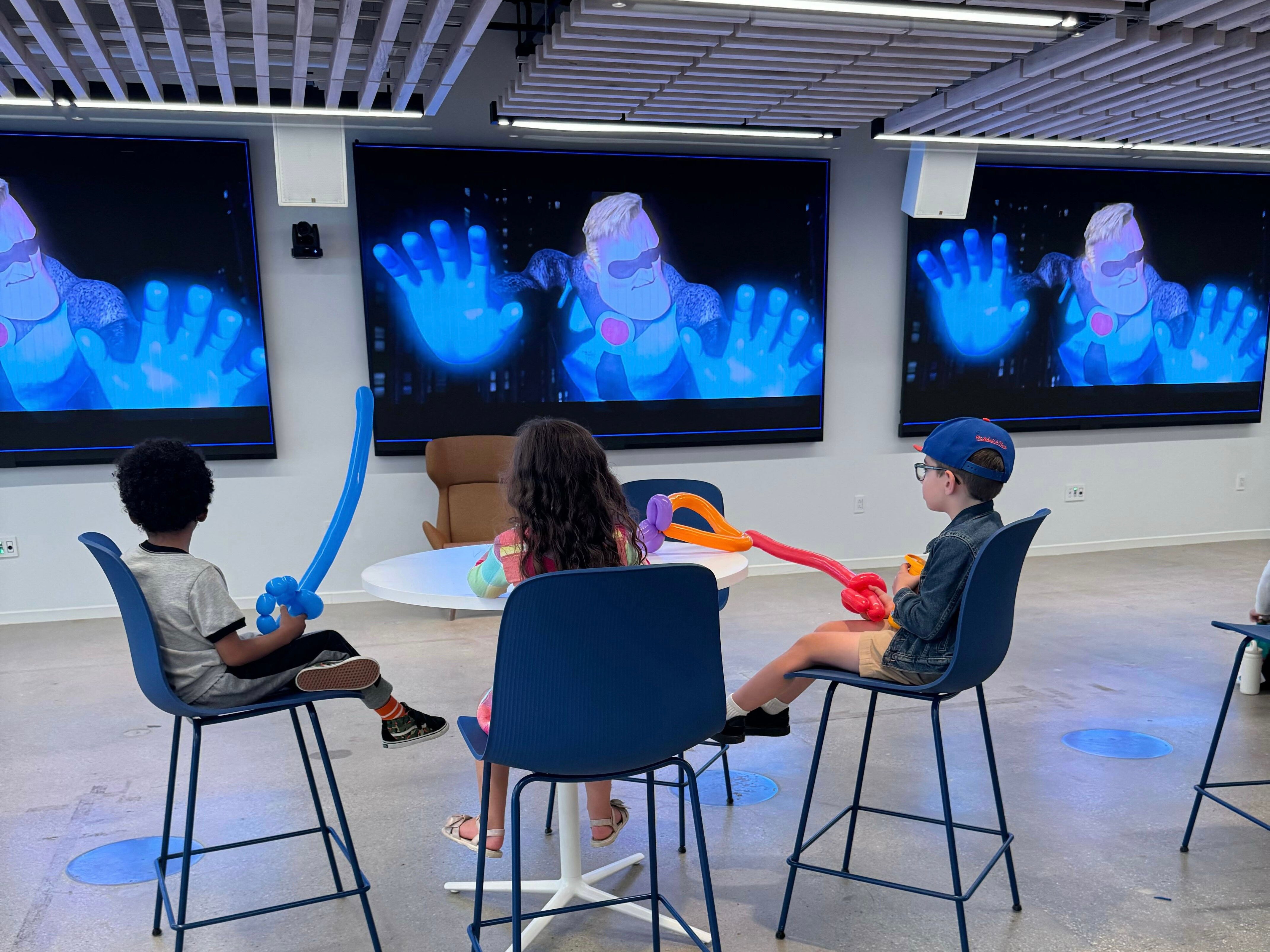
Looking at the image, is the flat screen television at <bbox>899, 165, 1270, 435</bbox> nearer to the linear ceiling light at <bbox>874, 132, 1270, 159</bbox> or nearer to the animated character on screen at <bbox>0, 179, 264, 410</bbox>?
the linear ceiling light at <bbox>874, 132, 1270, 159</bbox>

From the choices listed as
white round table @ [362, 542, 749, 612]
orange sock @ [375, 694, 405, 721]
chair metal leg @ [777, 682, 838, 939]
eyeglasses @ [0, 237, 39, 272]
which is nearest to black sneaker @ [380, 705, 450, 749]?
orange sock @ [375, 694, 405, 721]

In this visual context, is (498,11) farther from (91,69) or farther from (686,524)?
A: (686,524)

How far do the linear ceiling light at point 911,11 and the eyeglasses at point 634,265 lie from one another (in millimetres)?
2388

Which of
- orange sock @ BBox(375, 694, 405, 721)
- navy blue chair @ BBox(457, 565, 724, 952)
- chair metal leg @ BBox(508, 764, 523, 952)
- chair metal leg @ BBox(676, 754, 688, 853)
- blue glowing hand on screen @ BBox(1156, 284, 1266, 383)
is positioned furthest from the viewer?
blue glowing hand on screen @ BBox(1156, 284, 1266, 383)

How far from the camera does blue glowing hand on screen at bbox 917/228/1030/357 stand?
669cm

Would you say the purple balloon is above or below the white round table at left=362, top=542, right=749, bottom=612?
above

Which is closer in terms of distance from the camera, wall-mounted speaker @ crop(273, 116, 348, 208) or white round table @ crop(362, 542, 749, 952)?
white round table @ crop(362, 542, 749, 952)

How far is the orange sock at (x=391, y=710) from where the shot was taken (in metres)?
2.58

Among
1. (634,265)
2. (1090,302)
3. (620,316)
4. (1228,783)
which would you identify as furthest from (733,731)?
(1090,302)

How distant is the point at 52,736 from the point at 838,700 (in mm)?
3220

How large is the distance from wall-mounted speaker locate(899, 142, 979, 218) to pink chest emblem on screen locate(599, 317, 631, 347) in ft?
6.81

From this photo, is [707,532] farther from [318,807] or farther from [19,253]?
[19,253]

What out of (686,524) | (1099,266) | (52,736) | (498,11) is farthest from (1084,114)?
(52,736)

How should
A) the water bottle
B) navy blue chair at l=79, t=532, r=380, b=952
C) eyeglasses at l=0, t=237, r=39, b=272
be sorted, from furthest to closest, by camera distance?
eyeglasses at l=0, t=237, r=39, b=272 < the water bottle < navy blue chair at l=79, t=532, r=380, b=952
